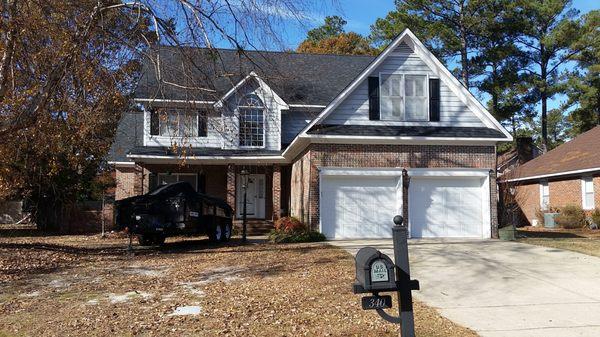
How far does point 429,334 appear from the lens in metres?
6.30

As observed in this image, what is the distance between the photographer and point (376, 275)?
4.50 metres

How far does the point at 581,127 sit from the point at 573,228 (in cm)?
2514

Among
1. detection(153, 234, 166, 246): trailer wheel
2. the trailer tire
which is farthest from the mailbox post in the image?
the trailer tire

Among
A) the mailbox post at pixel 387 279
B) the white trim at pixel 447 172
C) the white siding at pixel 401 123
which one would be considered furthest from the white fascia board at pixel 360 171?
the mailbox post at pixel 387 279

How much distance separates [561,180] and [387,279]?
26.5 metres

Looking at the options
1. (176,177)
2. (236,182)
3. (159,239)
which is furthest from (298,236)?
(176,177)

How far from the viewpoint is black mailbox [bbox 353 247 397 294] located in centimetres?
448

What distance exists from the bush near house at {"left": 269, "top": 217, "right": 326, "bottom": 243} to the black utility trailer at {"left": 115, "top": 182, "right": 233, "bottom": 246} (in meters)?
2.21

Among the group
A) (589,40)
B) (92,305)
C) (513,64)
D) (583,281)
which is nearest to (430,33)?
(513,64)

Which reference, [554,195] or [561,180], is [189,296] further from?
[554,195]

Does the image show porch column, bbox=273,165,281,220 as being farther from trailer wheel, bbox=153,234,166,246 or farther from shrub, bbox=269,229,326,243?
trailer wheel, bbox=153,234,166,246

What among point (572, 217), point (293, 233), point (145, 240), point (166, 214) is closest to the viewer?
point (166, 214)

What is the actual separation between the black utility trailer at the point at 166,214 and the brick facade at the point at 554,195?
51.2 ft

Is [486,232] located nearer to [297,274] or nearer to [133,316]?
[297,274]
